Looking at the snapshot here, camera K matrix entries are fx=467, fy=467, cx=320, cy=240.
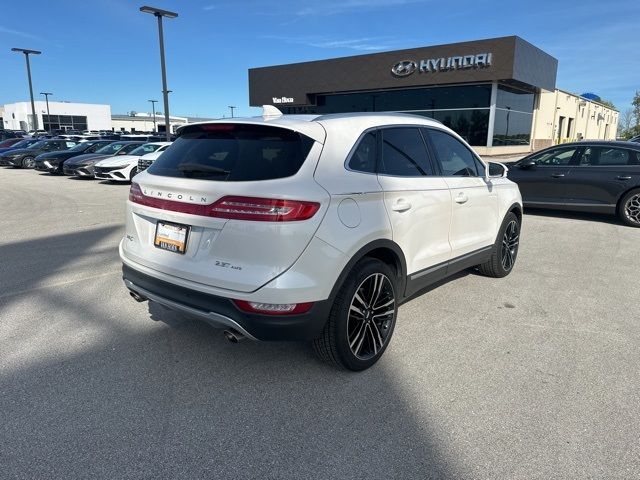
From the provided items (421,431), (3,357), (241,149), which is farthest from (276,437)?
(3,357)

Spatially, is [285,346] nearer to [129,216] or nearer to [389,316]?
[389,316]

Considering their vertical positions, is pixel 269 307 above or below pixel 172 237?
below

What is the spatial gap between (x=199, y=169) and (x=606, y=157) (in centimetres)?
908

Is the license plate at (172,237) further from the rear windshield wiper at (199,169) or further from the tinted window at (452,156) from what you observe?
the tinted window at (452,156)

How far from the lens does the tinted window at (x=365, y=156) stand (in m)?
3.25

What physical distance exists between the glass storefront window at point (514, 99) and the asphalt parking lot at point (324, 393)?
88.9ft

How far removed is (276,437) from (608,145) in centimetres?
946

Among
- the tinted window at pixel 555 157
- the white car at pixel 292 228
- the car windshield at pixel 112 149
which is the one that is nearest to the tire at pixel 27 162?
the car windshield at pixel 112 149

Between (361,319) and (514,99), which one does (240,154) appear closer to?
(361,319)

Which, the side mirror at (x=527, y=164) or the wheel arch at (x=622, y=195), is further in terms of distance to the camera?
the side mirror at (x=527, y=164)

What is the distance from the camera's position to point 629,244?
25.4 ft

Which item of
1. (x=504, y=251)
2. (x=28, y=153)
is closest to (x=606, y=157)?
(x=504, y=251)

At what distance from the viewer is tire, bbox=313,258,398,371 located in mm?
3129

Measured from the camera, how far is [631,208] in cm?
908
